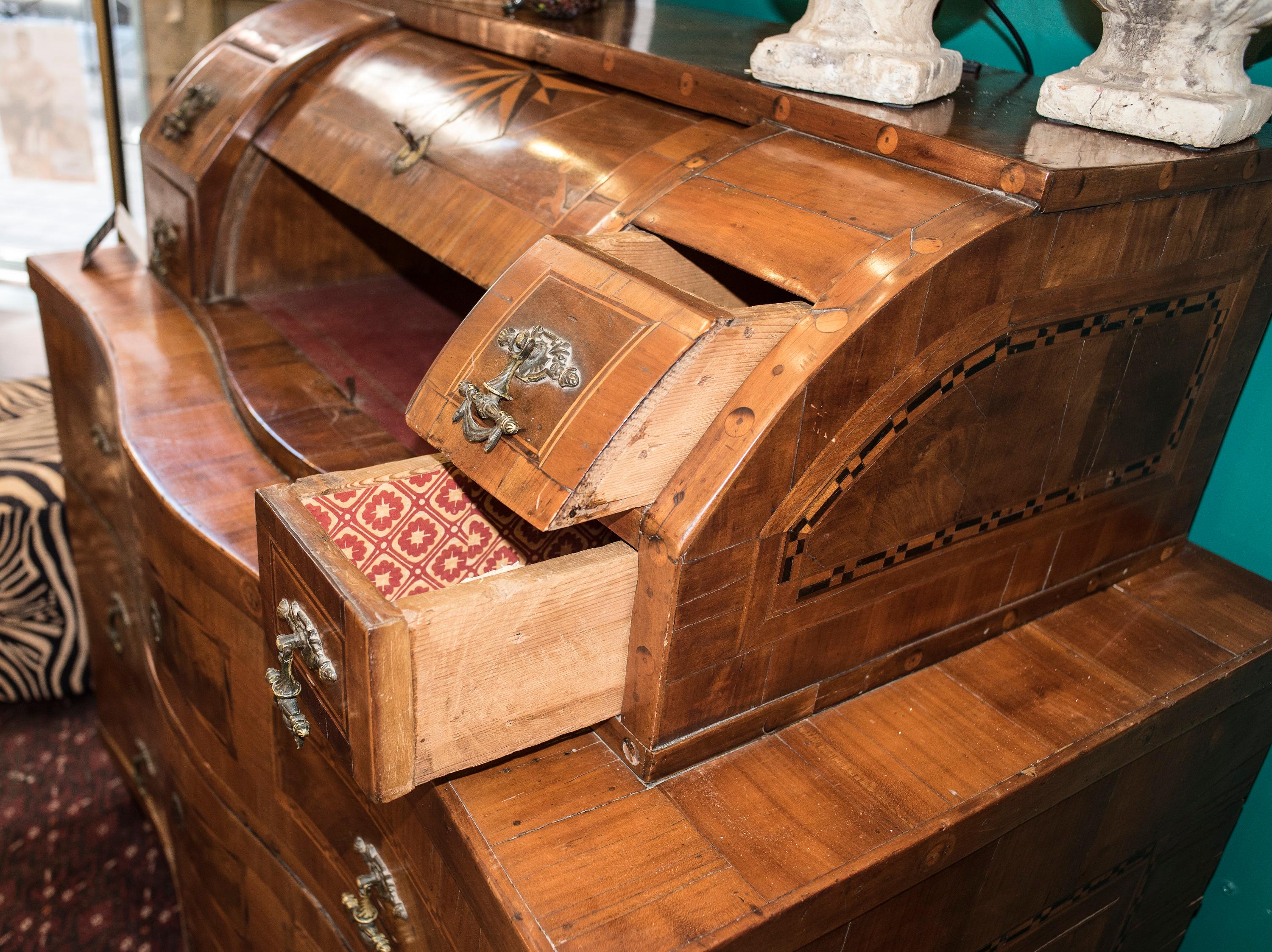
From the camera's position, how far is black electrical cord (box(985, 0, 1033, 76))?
158 centimetres

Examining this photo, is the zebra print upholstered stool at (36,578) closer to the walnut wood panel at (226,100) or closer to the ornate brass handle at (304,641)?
the walnut wood panel at (226,100)

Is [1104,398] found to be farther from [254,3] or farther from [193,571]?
[254,3]

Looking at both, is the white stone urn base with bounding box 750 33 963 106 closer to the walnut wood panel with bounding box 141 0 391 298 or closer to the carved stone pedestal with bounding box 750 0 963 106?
the carved stone pedestal with bounding box 750 0 963 106

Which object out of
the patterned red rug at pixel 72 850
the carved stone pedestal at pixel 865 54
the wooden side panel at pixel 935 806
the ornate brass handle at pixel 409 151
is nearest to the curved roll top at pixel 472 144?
the ornate brass handle at pixel 409 151

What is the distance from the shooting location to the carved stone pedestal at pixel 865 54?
121 cm

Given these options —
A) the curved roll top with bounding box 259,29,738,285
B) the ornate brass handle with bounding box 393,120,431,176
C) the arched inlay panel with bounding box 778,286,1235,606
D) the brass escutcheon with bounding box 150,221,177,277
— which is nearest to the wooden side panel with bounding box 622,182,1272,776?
the arched inlay panel with bounding box 778,286,1235,606

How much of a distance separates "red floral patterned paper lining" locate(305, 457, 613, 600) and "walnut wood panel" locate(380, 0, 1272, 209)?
558 mm

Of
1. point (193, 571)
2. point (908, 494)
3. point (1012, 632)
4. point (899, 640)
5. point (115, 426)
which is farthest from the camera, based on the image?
point (115, 426)

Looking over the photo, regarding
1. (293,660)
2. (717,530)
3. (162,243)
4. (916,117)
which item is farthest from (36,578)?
(916,117)

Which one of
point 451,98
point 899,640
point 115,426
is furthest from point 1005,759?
point 115,426

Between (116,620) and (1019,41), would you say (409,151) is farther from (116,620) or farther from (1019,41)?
(116,620)

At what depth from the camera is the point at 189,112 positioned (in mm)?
1941

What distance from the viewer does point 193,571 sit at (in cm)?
149

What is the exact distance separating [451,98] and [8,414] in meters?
2.05
